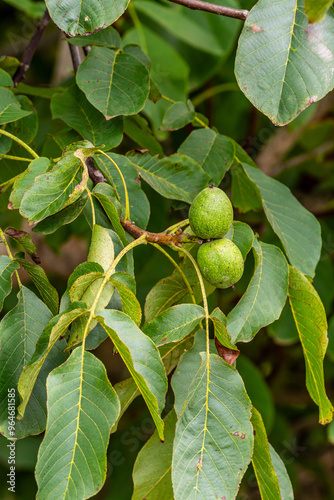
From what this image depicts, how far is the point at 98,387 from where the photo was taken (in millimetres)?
631

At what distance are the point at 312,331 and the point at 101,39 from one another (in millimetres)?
742

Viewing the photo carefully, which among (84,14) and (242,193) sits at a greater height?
(84,14)

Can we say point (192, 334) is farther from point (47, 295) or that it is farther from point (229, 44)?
point (229, 44)

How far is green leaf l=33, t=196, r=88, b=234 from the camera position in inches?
30.7

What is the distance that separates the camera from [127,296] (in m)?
0.69

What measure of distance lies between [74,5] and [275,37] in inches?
12.0

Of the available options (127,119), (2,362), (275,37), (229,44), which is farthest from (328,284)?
(2,362)

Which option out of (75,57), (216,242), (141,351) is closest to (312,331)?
(216,242)

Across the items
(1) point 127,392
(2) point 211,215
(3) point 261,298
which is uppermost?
(2) point 211,215

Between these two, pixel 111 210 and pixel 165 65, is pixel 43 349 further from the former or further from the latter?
pixel 165 65

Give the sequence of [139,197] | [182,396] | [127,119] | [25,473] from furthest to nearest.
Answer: [25,473] → [127,119] → [139,197] → [182,396]

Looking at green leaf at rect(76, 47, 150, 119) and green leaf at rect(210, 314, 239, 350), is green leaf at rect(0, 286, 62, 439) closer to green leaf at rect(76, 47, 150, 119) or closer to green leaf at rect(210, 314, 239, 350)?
green leaf at rect(210, 314, 239, 350)

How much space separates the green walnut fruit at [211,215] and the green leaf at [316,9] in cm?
28

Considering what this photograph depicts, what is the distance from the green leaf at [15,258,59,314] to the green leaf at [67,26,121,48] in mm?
493
